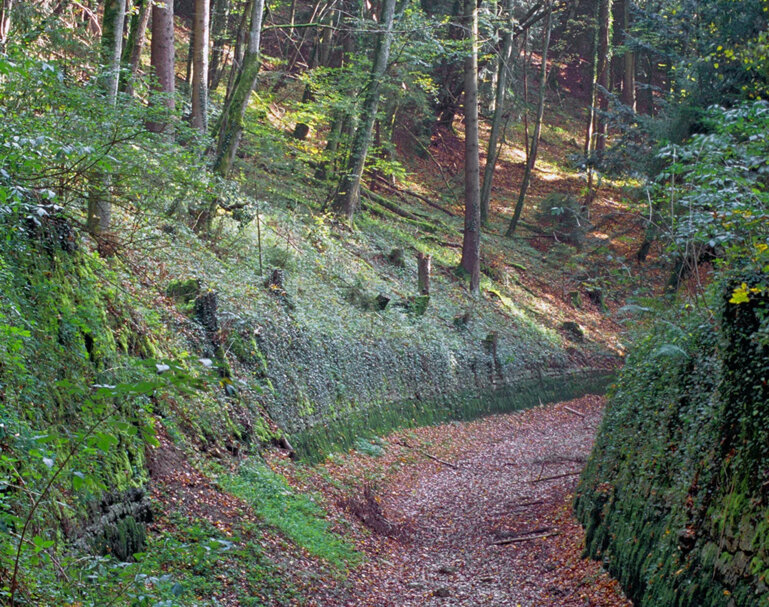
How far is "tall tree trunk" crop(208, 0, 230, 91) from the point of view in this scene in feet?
78.0

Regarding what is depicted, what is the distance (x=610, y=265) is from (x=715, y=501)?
25.5 metres

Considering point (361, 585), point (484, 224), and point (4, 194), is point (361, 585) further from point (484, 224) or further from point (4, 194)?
point (484, 224)

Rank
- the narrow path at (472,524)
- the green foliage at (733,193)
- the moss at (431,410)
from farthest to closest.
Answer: the moss at (431,410)
the narrow path at (472,524)
the green foliage at (733,193)

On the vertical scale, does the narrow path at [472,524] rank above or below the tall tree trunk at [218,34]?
below

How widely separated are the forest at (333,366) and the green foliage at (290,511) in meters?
0.06

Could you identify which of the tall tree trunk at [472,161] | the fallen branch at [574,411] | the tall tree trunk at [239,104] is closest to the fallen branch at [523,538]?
the tall tree trunk at [239,104]

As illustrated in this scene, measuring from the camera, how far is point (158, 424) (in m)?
8.21

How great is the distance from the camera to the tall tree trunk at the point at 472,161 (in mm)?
22391

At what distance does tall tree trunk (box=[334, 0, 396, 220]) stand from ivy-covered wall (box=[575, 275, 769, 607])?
13.1m

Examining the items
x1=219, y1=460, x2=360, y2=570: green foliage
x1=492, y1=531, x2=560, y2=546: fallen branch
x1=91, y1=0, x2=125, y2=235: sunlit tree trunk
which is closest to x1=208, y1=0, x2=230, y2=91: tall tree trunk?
x1=91, y1=0, x2=125, y2=235: sunlit tree trunk

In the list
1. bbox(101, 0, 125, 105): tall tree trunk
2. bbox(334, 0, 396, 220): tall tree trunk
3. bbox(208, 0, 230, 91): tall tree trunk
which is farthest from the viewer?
bbox(208, 0, 230, 91): tall tree trunk

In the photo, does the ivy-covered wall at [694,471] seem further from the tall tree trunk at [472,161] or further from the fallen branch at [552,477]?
the tall tree trunk at [472,161]

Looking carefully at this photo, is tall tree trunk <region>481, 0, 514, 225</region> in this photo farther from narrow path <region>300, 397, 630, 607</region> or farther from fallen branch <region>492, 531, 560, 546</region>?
fallen branch <region>492, 531, 560, 546</region>

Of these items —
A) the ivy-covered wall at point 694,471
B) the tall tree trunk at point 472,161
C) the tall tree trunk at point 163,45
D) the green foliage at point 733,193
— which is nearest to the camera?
the ivy-covered wall at point 694,471
